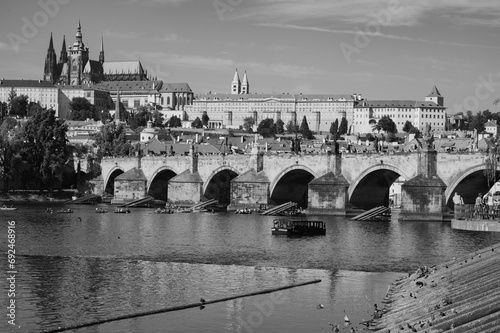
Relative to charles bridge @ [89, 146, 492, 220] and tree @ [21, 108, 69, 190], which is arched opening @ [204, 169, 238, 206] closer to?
charles bridge @ [89, 146, 492, 220]

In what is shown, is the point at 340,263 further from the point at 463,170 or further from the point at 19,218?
the point at 19,218

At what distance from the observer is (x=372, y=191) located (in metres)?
77.0

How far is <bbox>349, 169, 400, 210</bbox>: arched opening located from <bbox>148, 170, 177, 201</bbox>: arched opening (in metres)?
26.5

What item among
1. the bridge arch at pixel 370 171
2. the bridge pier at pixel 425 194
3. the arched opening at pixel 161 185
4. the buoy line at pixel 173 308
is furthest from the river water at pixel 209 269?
the arched opening at pixel 161 185

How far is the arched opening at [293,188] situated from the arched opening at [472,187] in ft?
53.7

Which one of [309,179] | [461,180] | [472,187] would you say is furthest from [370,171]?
[309,179]

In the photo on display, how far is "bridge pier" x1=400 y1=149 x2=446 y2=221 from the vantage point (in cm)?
6681

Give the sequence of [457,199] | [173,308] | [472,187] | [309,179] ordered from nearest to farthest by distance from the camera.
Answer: [173,308] < [457,199] < [472,187] < [309,179]

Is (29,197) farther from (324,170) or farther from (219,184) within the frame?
(324,170)

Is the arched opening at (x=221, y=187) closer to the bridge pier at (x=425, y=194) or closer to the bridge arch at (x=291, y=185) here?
the bridge arch at (x=291, y=185)

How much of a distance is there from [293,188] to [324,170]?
27.9 feet

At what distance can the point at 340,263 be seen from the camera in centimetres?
4309

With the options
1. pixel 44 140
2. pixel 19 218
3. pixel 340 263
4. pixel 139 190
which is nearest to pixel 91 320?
pixel 340 263

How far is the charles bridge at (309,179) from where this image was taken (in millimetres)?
67500
